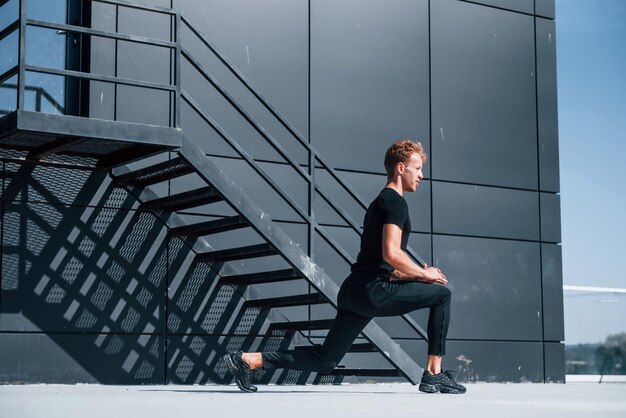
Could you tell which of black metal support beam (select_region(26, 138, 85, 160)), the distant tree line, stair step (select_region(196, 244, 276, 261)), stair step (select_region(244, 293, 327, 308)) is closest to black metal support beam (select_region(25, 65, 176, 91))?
black metal support beam (select_region(26, 138, 85, 160))

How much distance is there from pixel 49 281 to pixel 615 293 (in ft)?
30.5

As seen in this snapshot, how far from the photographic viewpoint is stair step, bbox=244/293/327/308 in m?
11.6

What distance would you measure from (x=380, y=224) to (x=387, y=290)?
0.53 meters

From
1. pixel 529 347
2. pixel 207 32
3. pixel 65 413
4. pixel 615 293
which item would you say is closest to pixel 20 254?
pixel 207 32

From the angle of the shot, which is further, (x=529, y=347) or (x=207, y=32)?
(x=529, y=347)

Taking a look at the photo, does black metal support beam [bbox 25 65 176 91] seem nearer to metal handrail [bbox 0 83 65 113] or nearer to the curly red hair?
metal handrail [bbox 0 83 65 113]

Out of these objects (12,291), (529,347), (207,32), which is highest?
(207,32)

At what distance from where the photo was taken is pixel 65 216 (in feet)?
38.1

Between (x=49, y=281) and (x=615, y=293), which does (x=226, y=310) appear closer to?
(x=49, y=281)

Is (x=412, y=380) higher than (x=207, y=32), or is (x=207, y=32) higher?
(x=207, y=32)

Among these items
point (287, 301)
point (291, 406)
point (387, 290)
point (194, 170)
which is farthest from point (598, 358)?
point (291, 406)

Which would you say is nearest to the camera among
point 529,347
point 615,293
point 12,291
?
point 12,291

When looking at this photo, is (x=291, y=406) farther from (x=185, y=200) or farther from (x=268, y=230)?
(x=185, y=200)

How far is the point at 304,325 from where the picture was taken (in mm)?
12219
